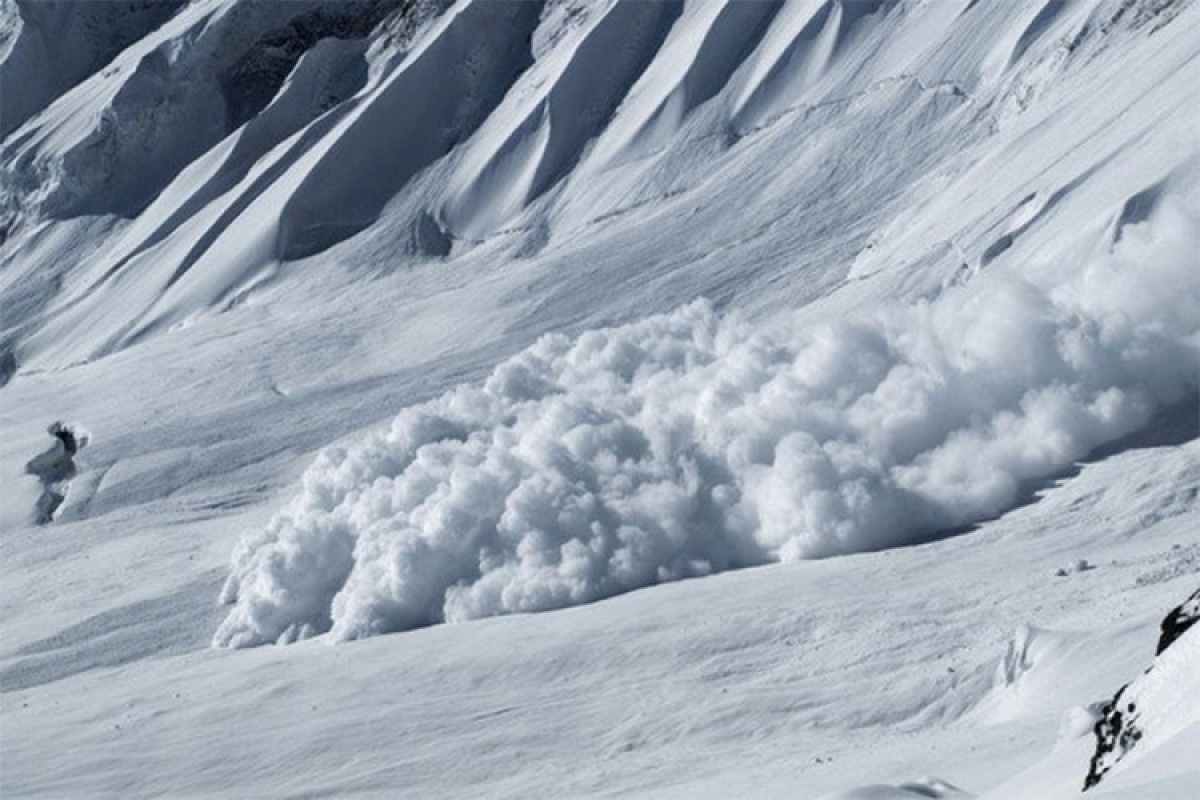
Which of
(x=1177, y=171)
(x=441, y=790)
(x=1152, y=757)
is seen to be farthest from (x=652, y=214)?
(x=1152, y=757)

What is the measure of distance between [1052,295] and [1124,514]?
23.5ft

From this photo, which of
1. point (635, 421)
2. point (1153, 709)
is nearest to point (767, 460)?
point (635, 421)

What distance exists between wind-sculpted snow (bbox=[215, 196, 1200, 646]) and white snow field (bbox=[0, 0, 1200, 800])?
10cm

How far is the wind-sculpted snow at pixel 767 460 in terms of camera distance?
35.8 metres

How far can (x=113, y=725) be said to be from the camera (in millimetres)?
34156

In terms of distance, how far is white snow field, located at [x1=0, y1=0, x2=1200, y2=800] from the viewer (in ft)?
95.5

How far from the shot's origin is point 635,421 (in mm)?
41312

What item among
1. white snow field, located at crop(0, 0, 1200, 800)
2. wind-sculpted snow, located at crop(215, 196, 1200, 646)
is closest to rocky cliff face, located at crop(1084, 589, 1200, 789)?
white snow field, located at crop(0, 0, 1200, 800)

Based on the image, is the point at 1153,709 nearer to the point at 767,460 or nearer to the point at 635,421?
the point at 767,460

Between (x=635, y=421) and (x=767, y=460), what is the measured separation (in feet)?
12.7

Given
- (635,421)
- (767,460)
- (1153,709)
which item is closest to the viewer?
(1153,709)

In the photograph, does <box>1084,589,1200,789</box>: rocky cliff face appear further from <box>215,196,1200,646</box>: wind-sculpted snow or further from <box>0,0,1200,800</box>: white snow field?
<box>215,196,1200,646</box>: wind-sculpted snow

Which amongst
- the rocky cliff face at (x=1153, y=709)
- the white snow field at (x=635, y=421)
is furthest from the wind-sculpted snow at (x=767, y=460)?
the rocky cliff face at (x=1153, y=709)

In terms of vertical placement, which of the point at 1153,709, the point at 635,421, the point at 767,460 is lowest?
the point at 767,460
